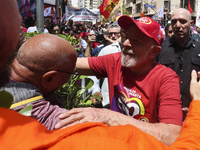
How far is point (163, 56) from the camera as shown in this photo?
11.4 feet

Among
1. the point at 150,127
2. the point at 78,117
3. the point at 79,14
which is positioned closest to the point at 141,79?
the point at 150,127

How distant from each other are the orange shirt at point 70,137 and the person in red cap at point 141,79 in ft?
2.27

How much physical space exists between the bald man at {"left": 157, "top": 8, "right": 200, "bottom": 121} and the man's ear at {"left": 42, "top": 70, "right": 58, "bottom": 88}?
8.32 feet

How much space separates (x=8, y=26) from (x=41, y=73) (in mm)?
556

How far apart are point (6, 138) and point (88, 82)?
5.08 feet

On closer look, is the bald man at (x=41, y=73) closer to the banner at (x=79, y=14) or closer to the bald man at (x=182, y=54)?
the bald man at (x=182, y=54)

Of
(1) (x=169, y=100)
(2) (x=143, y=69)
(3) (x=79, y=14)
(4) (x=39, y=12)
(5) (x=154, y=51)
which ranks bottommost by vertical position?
(1) (x=169, y=100)

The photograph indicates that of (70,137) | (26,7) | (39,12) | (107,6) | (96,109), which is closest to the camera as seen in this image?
(70,137)

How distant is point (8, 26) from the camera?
2.09ft

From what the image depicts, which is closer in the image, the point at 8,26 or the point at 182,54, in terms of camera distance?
Answer: the point at 8,26

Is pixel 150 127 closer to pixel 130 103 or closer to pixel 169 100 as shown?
pixel 169 100

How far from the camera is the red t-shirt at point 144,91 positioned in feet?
5.33

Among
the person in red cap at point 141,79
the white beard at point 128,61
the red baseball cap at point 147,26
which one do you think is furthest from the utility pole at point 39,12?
the white beard at point 128,61

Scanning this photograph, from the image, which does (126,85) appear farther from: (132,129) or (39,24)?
(39,24)
